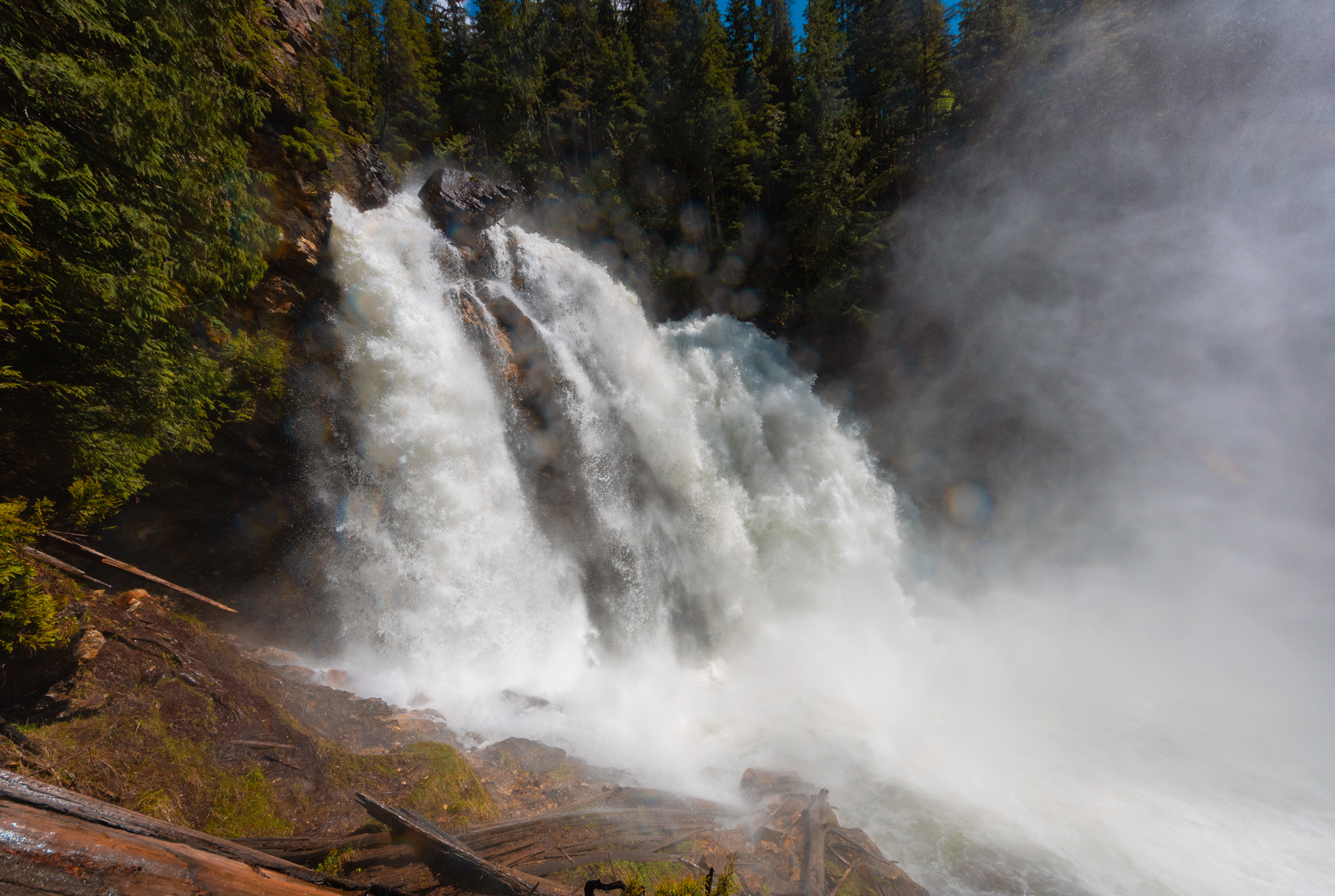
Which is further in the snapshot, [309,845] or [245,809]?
[245,809]

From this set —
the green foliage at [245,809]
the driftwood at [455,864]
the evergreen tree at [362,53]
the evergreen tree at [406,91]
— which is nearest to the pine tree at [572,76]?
the evergreen tree at [406,91]

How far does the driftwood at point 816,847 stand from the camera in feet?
13.8

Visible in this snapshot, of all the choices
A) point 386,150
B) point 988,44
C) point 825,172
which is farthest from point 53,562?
point 988,44

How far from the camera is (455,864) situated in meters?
3.04

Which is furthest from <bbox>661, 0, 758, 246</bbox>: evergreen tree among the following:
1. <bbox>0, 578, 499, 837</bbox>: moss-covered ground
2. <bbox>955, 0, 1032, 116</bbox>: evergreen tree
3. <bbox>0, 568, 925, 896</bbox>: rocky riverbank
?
<bbox>0, 578, 499, 837</bbox>: moss-covered ground

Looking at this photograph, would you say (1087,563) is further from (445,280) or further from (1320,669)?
(445,280)

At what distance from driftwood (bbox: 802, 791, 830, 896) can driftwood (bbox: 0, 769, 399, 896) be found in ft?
12.5

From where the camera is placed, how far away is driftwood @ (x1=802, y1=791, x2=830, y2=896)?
4203 millimetres

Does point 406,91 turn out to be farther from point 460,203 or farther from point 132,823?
point 132,823

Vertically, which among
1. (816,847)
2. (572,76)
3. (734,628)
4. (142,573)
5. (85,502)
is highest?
(572,76)

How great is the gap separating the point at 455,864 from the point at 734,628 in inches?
321

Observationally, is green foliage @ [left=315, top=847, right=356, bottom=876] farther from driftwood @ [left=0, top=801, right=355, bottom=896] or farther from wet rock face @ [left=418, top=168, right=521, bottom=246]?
wet rock face @ [left=418, top=168, right=521, bottom=246]

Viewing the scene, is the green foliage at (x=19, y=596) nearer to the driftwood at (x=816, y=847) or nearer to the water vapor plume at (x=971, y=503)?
the water vapor plume at (x=971, y=503)

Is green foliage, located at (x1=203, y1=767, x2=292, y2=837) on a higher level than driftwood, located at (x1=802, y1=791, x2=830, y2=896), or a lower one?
lower
